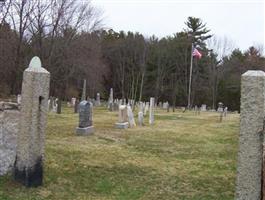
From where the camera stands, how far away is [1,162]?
8.12 m

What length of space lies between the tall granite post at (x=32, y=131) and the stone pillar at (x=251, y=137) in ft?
11.2

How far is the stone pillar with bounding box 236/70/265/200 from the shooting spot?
5.92 meters

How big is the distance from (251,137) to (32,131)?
3.62 meters

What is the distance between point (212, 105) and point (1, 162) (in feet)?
212

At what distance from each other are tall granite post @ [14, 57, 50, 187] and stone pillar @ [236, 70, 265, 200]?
340cm

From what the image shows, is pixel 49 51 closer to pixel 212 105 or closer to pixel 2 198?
pixel 2 198

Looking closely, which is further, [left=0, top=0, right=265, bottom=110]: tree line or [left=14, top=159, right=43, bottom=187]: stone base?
[left=0, top=0, right=265, bottom=110]: tree line

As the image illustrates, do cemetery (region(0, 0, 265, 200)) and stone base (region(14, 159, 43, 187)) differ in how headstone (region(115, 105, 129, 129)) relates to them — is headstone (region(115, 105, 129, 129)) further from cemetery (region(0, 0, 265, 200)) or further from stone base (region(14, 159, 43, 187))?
stone base (region(14, 159, 43, 187))

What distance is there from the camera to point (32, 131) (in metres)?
7.80

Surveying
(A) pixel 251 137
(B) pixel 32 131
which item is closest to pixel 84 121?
(B) pixel 32 131

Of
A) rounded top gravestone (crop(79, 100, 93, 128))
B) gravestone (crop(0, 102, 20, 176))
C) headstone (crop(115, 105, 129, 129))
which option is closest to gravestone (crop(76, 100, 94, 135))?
rounded top gravestone (crop(79, 100, 93, 128))

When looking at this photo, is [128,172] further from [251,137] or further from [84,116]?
[84,116]

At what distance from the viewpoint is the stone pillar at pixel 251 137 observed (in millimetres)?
5918

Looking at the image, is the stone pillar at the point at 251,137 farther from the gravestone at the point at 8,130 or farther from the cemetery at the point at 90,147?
the gravestone at the point at 8,130
